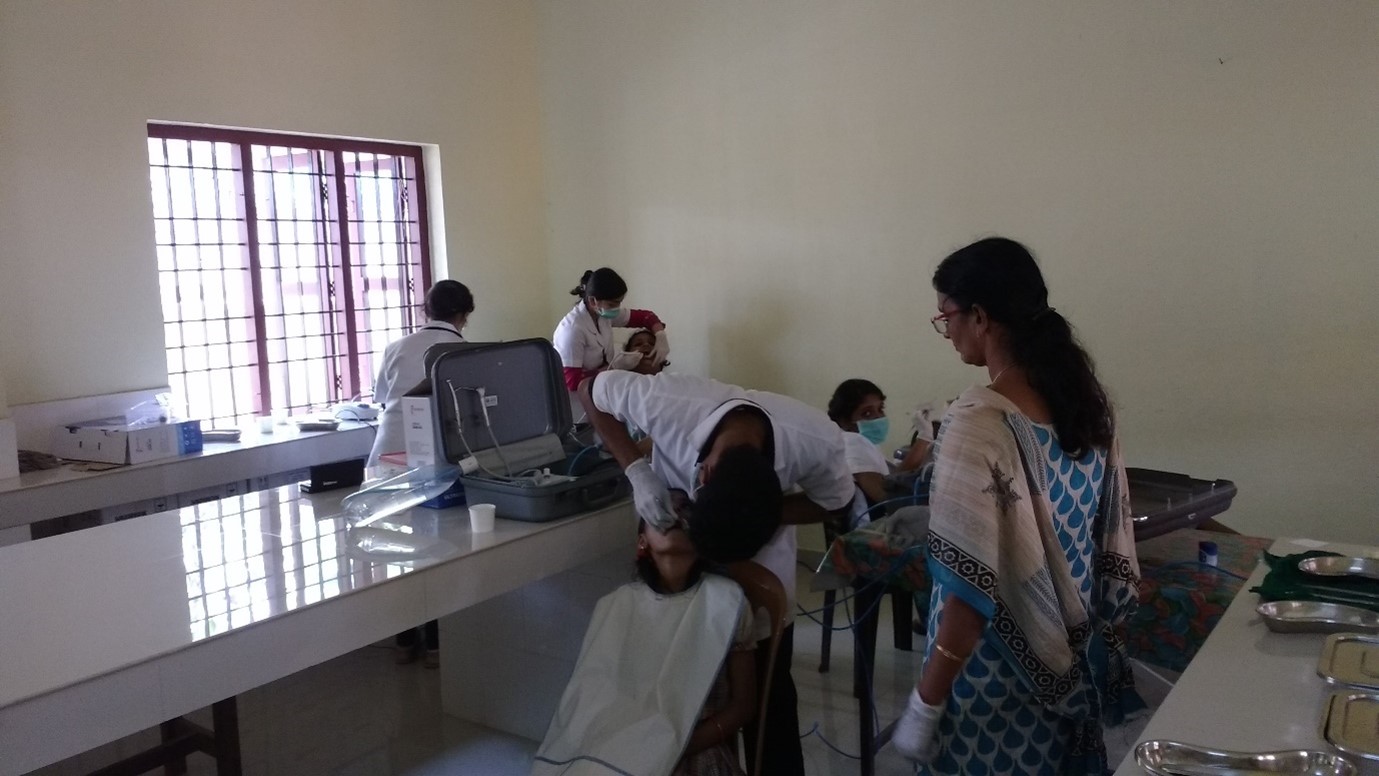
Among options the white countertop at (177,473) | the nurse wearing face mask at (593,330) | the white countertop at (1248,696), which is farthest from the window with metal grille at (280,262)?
the white countertop at (1248,696)

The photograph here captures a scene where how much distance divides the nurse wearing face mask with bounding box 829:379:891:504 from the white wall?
78 centimetres

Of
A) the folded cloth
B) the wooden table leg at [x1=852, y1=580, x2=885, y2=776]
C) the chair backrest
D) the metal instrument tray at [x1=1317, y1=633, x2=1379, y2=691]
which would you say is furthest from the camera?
the wooden table leg at [x1=852, y1=580, x2=885, y2=776]

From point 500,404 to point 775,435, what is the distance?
33.4 inches

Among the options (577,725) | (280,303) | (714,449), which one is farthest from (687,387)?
(280,303)

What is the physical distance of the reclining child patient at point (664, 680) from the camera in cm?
178

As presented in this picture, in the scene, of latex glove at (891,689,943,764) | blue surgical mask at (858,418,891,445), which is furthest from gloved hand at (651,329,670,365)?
latex glove at (891,689,943,764)

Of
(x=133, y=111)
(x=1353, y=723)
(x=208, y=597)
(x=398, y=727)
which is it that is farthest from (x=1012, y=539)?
(x=133, y=111)

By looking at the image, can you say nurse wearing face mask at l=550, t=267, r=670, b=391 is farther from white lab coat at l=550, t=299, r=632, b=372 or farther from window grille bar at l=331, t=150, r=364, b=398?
window grille bar at l=331, t=150, r=364, b=398

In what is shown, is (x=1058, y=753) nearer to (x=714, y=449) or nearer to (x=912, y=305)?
(x=714, y=449)

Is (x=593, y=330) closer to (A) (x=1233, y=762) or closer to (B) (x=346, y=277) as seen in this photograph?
(B) (x=346, y=277)

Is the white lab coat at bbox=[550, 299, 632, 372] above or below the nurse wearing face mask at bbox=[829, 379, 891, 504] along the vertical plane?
above

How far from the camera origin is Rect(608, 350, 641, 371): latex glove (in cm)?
418

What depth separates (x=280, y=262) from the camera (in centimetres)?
433

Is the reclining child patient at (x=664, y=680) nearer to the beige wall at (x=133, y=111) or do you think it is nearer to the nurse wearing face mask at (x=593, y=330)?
the nurse wearing face mask at (x=593, y=330)
